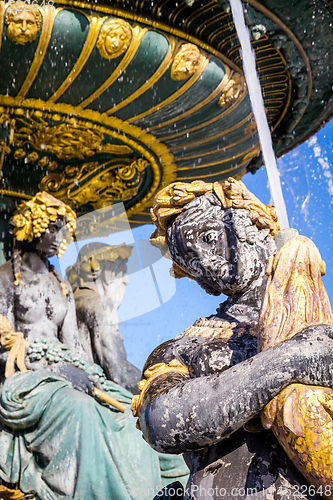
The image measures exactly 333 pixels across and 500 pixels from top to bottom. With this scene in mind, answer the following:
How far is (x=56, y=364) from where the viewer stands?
429 cm

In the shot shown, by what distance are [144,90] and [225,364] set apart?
8.64 ft

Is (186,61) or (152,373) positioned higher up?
(186,61)

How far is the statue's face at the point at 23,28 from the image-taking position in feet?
11.0

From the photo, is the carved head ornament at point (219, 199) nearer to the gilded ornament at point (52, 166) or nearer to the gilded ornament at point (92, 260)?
the gilded ornament at point (52, 166)

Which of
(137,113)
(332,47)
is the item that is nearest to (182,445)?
(137,113)

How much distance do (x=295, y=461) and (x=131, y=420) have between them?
285 cm

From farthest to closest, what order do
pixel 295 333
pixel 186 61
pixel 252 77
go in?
pixel 252 77
pixel 186 61
pixel 295 333

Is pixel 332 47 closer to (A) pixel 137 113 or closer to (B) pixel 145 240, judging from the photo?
(A) pixel 137 113

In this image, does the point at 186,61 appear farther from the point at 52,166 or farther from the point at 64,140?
the point at 52,166

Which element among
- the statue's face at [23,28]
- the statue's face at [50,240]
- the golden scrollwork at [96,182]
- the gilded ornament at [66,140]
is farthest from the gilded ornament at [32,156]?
the statue's face at [23,28]

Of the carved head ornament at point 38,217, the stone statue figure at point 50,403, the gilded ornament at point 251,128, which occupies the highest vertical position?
the gilded ornament at point 251,128

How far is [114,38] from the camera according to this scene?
11.4 ft

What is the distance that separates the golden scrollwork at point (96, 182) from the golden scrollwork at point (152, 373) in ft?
11.0

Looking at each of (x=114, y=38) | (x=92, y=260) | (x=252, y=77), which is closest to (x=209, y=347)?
(x=114, y=38)
